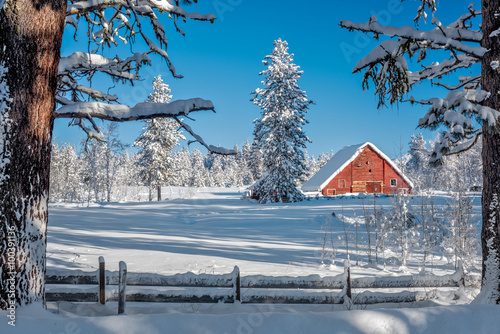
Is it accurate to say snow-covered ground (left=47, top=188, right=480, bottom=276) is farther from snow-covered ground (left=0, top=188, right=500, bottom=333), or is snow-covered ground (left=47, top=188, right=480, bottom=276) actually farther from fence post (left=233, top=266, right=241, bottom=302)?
fence post (left=233, top=266, right=241, bottom=302)

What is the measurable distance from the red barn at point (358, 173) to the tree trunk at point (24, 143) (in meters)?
33.2

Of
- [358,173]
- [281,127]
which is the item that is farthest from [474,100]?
[358,173]

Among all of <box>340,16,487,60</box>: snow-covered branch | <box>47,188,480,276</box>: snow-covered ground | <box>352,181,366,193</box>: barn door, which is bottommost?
<box>47,188,480,276</box>: snow-covered ground

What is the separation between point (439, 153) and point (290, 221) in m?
13.3

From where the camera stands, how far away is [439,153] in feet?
16.2

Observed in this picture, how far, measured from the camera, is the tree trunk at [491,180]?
4.55 m

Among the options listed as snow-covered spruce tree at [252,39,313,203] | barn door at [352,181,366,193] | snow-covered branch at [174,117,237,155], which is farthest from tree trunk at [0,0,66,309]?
barn door at [352,181,366,193]

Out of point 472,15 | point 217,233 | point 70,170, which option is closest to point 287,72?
point 217,233

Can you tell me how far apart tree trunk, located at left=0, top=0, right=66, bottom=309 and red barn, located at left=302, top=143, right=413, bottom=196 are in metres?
33.2

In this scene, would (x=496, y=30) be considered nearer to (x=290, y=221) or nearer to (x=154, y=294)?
(x=154, y=294)

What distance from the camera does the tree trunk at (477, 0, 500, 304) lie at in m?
4.55

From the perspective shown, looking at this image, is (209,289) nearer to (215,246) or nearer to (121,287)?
(121,287)

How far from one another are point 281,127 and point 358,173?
12.7m

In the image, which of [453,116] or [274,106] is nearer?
[453,116]
